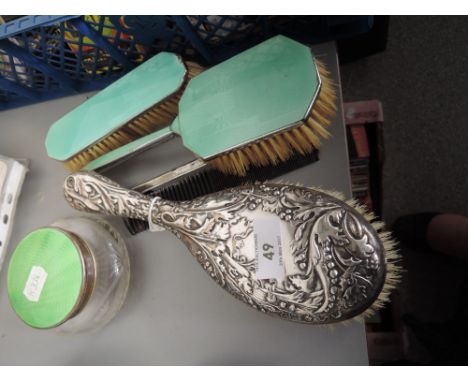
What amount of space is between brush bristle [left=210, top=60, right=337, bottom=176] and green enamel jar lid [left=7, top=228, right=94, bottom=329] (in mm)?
178

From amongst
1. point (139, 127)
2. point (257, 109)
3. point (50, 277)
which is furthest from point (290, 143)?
point (50, 277)

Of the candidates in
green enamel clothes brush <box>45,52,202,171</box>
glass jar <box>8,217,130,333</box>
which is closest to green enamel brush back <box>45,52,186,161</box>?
green enamel clothes brush <box>45,52,202,171</box>

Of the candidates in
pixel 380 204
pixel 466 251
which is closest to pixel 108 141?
pixel 380 204

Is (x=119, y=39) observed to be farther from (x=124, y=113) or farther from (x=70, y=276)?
(x=70, y=276)

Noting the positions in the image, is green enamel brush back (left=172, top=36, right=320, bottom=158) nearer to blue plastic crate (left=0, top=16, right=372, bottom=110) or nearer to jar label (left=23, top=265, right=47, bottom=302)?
blue plastic crate (left=0, top=16, right=372, bottom=110)

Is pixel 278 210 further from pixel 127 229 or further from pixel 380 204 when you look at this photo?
pixel 380 204

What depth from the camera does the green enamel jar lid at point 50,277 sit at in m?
0.38

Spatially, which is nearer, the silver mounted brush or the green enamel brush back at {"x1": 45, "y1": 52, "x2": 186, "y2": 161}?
the silver mounted brush

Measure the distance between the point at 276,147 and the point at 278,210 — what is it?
0.07 metres

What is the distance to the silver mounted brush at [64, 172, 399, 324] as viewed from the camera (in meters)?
0.32

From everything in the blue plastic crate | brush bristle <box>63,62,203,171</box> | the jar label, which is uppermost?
the blue plastic crate

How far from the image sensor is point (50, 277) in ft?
1.29

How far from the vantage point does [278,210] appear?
1.14ft

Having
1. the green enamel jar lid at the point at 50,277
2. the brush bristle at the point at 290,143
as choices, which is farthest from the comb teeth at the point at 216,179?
the green enamel jar lid at the point at 50,277
